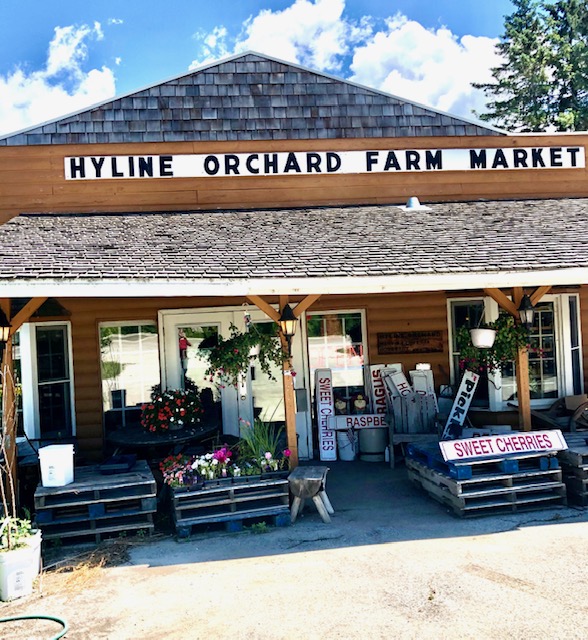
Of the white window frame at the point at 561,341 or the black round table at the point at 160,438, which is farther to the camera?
the white window frame at the point at 561,341

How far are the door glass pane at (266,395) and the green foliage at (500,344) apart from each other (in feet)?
9.92

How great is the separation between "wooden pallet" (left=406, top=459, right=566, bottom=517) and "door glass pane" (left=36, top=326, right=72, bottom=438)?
224 inches

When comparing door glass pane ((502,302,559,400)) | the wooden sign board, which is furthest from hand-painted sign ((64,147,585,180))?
the wooden sign board

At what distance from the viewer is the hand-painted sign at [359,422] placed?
10.4 metres

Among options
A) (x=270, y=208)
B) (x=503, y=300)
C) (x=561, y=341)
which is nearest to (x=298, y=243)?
(x=270, y=208)

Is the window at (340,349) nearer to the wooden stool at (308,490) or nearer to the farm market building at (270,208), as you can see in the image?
the farm market building at (270,208)

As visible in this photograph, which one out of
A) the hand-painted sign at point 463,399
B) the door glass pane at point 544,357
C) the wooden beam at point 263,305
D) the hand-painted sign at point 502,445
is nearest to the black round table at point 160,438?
the wooden beam at point 263,305

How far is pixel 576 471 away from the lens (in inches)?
300

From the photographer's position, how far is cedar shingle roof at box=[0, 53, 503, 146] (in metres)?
10.6

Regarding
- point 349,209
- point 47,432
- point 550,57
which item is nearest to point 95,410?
point 47,432

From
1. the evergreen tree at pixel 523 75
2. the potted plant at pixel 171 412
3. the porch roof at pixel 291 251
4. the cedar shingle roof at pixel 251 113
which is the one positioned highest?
the evergreen tree at pixel 523 75

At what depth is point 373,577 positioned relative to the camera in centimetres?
579

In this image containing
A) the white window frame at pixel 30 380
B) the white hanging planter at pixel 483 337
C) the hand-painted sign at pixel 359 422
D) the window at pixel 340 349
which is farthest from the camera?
the window at pixel 340 349

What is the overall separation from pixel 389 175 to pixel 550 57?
24.7m
